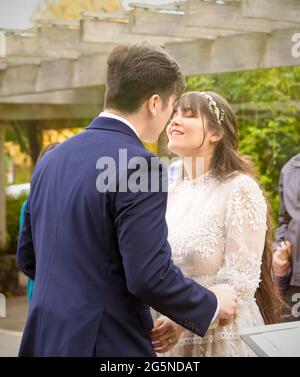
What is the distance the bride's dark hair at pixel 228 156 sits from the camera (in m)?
2.87

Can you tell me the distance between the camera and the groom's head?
6.82 feet

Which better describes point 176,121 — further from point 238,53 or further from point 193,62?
point 193,62

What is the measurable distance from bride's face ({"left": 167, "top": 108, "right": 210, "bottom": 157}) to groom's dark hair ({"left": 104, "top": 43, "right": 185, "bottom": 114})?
712 millimetres

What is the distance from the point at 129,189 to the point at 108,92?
1.18 feet

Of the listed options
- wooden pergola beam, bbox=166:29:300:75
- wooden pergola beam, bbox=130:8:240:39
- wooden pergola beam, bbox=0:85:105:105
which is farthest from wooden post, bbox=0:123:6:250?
wooden pergola beam, bbox=130:8:240:39

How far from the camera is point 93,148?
2055mm

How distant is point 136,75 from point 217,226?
2.75 ft

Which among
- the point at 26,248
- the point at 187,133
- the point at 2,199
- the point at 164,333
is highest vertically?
the point at 187,133

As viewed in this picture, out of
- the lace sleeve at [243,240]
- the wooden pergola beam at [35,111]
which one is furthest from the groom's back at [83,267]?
the wooden pergola beam at [35,111]

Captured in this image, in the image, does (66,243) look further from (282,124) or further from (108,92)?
(282,124)

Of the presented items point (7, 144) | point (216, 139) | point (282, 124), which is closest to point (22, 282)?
point (7, 144)

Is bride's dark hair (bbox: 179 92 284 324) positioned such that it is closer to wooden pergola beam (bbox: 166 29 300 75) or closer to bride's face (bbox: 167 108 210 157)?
bride's face (bbox: 167 108 210 157)

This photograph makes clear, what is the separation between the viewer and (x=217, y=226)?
2.70 metres

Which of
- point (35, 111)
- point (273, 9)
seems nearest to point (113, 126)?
point (273, 9)
